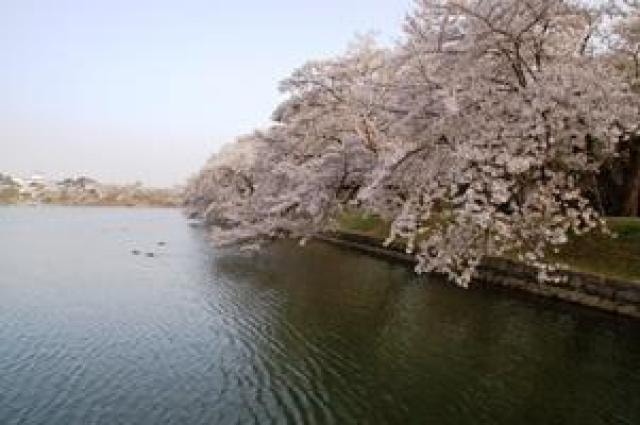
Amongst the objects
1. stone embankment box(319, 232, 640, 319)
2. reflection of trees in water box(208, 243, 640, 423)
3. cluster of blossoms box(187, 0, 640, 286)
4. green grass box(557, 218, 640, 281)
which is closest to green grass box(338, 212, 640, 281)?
green grass box(557, 218, 640, 281)

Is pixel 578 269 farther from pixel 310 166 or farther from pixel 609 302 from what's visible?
pixel 310 166

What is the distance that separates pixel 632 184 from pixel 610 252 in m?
2.80

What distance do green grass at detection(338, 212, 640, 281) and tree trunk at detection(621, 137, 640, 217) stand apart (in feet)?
3.45

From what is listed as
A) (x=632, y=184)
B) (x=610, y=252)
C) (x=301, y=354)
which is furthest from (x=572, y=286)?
(x=301, y=354)

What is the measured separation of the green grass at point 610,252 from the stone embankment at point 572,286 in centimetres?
36

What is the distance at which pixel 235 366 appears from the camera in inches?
690

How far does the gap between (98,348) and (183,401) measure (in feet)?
18.1

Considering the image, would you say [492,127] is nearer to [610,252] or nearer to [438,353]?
[438,353]

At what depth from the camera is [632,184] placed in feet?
82.4

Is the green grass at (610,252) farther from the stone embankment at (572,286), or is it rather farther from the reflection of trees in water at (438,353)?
the reflection of trees in water at (438,353)

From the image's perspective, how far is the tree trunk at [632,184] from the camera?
77.2 ft

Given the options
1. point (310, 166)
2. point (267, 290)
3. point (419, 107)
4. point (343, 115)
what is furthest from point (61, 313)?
point (419, 107)

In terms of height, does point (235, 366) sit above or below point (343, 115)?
below

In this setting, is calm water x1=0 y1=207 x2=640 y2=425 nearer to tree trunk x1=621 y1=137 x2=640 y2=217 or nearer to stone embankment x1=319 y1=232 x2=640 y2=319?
stone embankment x1=319 y1=232 x2=640 y2=319
